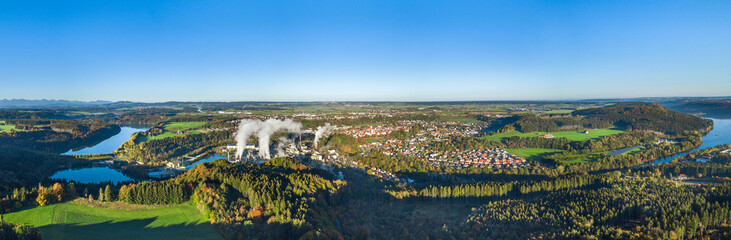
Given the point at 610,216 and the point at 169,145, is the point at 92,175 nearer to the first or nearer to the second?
the point at 169,145

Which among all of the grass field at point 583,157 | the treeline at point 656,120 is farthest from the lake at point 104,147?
the treeline at point 656,120

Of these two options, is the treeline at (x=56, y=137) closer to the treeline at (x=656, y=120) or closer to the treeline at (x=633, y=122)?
the treeline at (x=633, y=122)

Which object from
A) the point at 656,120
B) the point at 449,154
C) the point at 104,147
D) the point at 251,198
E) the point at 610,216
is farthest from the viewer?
the point at 656,120

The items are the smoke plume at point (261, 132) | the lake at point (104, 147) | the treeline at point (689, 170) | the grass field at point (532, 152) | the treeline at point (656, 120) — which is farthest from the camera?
the treeline at point (656, 120)

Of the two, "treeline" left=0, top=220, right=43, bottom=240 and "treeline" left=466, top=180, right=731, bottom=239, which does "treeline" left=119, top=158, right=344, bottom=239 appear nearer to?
"treeline" left=0, top=220, right=43, bottom=240

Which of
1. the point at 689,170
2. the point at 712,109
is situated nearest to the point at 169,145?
the point at 689,170

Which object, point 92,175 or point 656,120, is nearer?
point 92,175

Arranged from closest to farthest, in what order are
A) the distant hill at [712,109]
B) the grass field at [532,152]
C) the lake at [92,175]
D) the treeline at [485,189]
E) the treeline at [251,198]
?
the treeline at [251,198], the treeline at [485,189], the lake at [92,175], the grass field at [532,152], the distant hill at [712,109]
